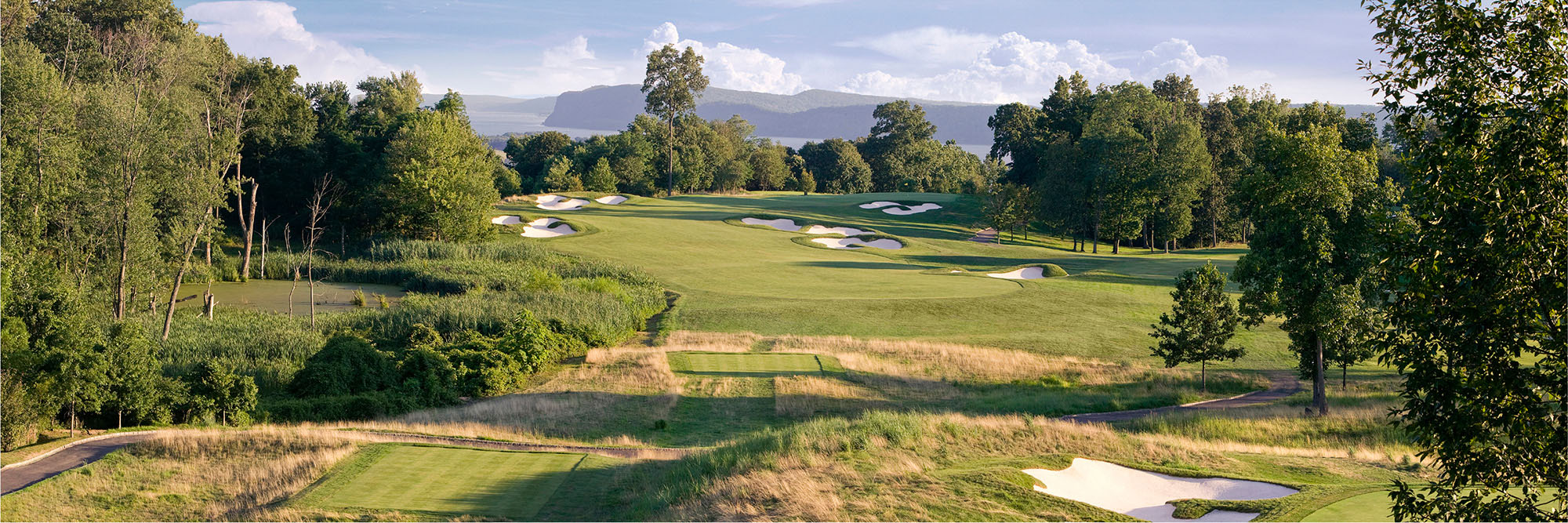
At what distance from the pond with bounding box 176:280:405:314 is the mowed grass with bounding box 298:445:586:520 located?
75.4 feet

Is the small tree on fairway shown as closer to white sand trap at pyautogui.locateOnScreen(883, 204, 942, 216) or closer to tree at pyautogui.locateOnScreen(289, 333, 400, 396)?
tree at pyautogui.locateOnScreen(289, 333, 400, 396)

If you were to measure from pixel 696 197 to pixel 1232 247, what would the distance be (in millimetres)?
44465

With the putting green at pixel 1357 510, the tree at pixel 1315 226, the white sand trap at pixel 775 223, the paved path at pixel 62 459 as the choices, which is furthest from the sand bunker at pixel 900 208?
the putting green at pixel 1357 510

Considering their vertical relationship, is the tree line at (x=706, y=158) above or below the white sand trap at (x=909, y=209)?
above

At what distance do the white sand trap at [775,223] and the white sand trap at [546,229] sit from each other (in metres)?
13.0

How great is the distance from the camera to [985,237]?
67.2 meters

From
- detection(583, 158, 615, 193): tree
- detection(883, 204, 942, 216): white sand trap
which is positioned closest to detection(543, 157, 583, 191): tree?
detection(583, 158, 615, 193): tree

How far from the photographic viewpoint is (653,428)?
2084 centimetres

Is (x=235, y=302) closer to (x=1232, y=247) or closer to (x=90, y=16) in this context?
(x=90, y=16)

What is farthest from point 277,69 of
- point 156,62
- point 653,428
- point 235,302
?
point 653,428

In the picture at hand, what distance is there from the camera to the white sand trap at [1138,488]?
495 inches

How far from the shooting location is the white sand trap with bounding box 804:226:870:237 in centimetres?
6044

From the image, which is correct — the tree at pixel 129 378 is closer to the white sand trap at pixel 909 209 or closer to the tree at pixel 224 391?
the tree at pixel 224 391

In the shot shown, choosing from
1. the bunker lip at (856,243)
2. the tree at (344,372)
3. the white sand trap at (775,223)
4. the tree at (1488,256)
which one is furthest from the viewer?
the white sand trap at (775,223)
